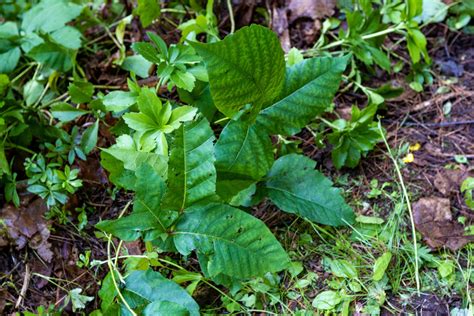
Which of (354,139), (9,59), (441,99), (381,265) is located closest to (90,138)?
(9,59)

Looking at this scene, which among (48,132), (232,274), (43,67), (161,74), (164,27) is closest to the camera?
(232,274)

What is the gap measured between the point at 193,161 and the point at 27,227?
864mm

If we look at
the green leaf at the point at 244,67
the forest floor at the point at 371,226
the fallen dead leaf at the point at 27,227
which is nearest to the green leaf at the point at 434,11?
the forest floor at the point at 371,226

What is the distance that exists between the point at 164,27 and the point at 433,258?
1644 millimetres

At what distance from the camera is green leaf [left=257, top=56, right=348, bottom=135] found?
1808mm

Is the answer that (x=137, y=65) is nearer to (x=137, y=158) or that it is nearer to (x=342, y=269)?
(x=137, y=158)

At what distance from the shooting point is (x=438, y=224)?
6.27 feet

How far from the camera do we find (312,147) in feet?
7.34

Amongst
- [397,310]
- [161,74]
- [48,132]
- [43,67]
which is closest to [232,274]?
[397,310]

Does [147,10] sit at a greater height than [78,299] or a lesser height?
greater

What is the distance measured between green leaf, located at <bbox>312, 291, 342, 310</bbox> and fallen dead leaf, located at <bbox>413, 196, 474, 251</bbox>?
41 cm

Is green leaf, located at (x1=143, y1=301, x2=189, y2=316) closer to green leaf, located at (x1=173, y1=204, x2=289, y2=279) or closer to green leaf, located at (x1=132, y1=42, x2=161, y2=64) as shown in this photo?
green leaf, located at (x1=173, y1=204, x2=289, y2=279)

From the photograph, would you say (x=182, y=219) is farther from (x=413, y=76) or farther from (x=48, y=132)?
(x=413, y=76)

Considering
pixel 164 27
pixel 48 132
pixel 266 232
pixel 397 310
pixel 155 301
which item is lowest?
pixel 397 310
